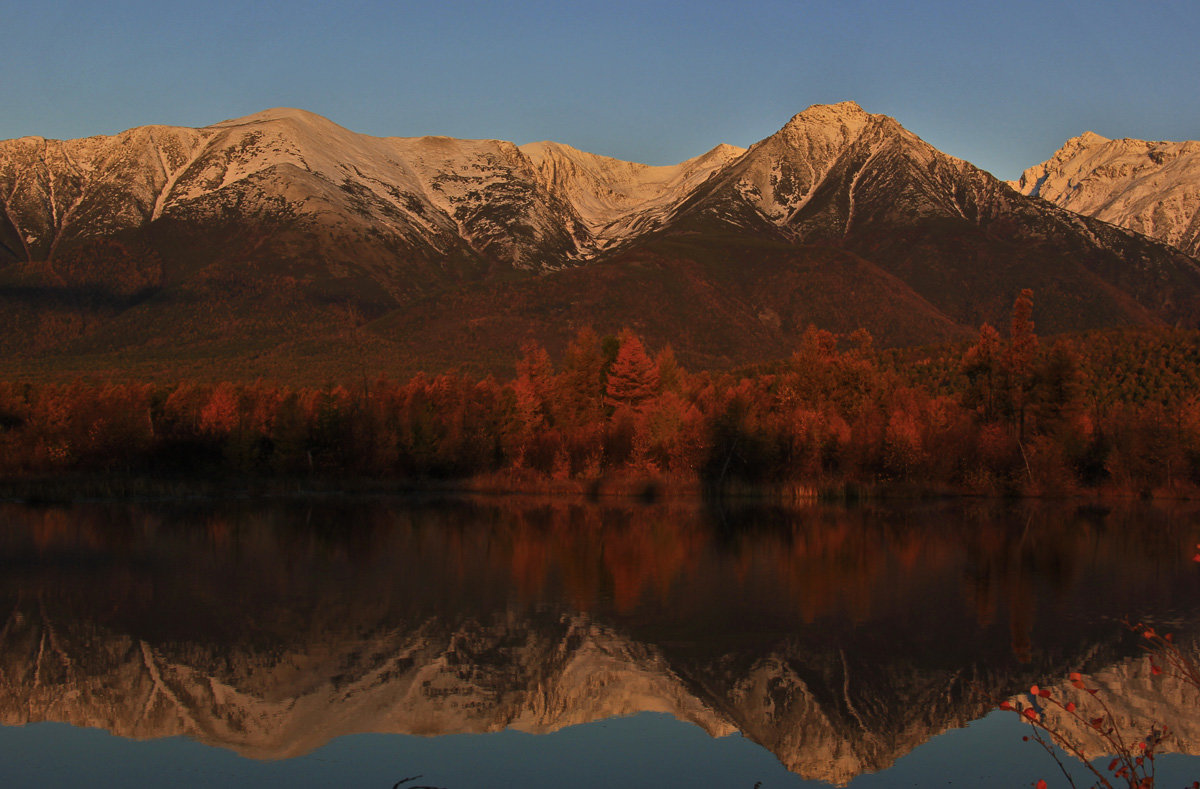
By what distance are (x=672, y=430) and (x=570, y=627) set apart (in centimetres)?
4086

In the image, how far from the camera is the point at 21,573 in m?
30.1

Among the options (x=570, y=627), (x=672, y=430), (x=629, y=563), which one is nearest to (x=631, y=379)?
(x=672, y=430)

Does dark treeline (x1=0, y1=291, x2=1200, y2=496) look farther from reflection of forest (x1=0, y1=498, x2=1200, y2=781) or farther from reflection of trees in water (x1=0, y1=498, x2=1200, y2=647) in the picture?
reflection of forest (x1=0, y1=498, x2=1200, y2=781)

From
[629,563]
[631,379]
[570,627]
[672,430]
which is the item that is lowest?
[629,563]

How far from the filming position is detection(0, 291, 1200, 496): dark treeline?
198 ft

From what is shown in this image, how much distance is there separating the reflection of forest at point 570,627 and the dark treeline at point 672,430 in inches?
745

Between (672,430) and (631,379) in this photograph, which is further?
(631,379)

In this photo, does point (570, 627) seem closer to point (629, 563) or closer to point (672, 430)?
point (629, 563)

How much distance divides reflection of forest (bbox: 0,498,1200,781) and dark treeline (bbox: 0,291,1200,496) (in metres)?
18.9

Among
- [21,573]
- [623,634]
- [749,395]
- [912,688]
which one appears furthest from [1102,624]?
[749,395]

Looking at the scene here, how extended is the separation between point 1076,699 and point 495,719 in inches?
375

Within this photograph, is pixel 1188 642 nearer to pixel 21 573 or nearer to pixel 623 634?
pixel 623 634

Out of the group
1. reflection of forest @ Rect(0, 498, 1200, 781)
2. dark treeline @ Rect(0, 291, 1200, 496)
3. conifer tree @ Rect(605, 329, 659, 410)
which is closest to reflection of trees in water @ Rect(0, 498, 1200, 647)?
reflection of forest @ Rect(0, 498, 1200, 781)

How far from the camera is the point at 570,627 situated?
2353 cm
